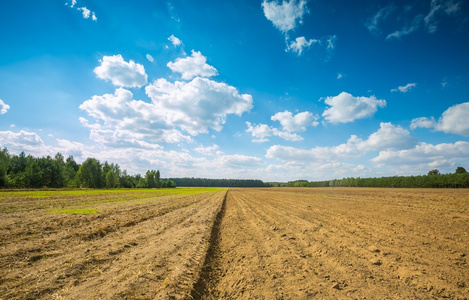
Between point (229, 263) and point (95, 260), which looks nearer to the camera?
point (95, 260)

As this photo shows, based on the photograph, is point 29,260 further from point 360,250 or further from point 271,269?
point 360,250

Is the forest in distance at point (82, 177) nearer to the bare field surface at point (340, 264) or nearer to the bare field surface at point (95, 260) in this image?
the bare field surface at point (95, 260)

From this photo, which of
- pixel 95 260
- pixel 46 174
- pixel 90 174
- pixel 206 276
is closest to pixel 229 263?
pixel 206 276

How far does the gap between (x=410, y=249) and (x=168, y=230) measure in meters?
11.0

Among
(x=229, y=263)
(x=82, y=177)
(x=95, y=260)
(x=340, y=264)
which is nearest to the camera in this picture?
(x=95, y=260)

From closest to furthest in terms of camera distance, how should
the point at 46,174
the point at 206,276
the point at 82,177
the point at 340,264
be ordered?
the point at 206,276 < the point at 340,264 < the point at 46,174 < the point at 82,177

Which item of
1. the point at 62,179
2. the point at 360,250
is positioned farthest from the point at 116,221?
the point at 62,179

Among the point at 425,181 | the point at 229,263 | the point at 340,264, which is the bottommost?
the point at 229,263

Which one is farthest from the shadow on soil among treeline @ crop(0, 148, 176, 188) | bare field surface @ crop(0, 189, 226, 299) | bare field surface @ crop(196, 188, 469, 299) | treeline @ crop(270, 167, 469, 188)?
treeline @ crop(270, 167, 469, 188)

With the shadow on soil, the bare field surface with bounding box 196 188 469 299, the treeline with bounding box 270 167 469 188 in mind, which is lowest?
the shadow on soil

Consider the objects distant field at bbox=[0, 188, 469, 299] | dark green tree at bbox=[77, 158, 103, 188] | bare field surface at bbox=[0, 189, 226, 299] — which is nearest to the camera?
bare field surface at bbox=[0, 189, 226, 299]

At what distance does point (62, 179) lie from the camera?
62906 mm

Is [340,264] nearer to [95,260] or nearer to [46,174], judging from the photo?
[95,260]

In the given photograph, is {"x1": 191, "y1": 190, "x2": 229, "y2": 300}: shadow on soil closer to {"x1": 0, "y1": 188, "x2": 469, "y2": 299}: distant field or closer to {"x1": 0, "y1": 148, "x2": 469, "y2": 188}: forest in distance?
{"x1": 0, "y1": 188, "x2": 469, "y2": 299}: distant field
